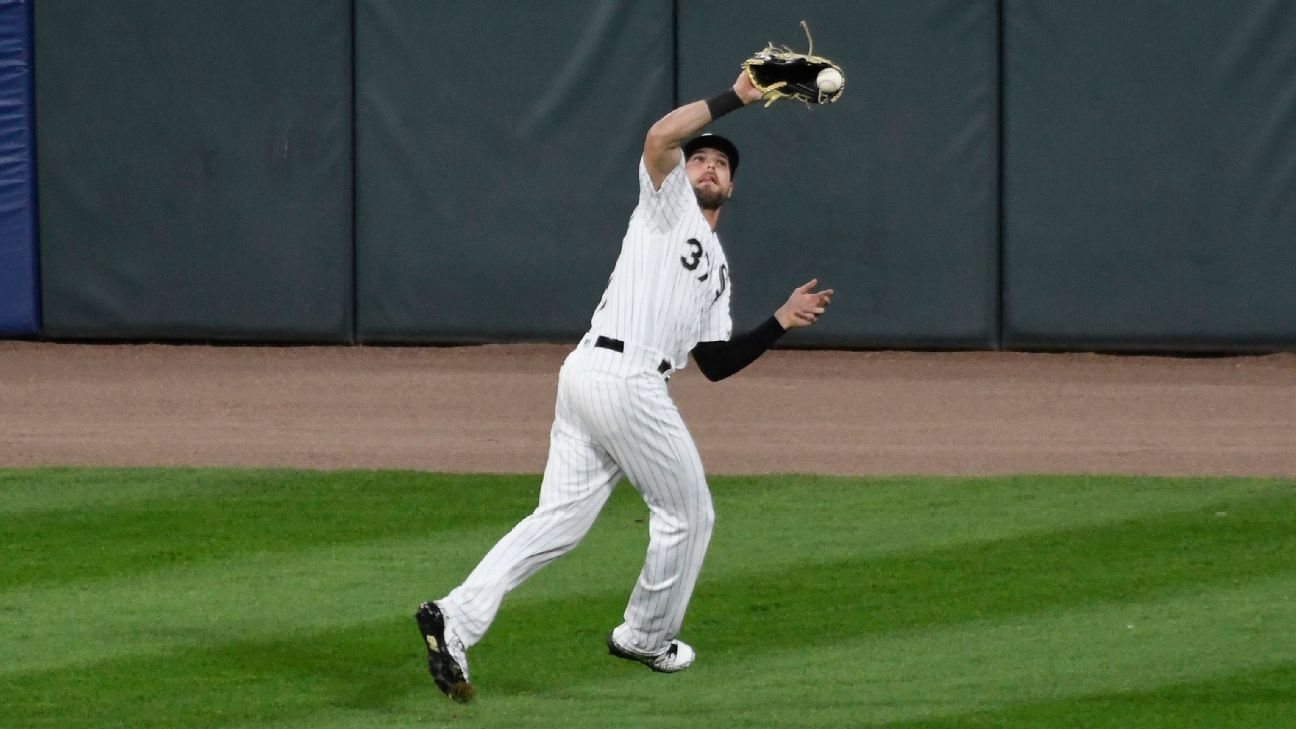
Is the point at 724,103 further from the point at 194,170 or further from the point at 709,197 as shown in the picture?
the point at 194,170

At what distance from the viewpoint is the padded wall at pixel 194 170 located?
14.6 m

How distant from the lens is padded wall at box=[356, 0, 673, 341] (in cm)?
1419

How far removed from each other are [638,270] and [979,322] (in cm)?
855

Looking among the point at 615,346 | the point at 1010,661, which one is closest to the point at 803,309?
the point at 615,346

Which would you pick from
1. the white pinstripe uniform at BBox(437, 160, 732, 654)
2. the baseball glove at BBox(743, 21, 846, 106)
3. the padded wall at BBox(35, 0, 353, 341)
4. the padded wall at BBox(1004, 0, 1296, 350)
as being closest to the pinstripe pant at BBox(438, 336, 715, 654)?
the white pinstripe uniform at BBox(437, 160, 732, 654)

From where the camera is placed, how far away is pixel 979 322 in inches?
549

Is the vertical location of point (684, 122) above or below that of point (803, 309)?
above

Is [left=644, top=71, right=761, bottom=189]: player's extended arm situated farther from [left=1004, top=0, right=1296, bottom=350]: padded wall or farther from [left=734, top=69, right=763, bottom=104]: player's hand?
[left=1004, top=0, right=1296, bottom=350]: padded wall

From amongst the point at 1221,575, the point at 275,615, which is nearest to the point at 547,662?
the point at 275,615

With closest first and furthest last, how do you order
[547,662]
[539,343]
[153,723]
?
[153,723] → [547,662] → [539,343]

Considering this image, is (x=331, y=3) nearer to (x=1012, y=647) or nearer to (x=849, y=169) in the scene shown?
(x=849, y=169)

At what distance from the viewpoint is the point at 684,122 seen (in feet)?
17.1

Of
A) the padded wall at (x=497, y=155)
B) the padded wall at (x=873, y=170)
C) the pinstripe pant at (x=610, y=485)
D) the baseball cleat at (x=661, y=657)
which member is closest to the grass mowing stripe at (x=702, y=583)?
the baseball cleat at (x=661, y=657)

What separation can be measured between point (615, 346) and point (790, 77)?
90cm
